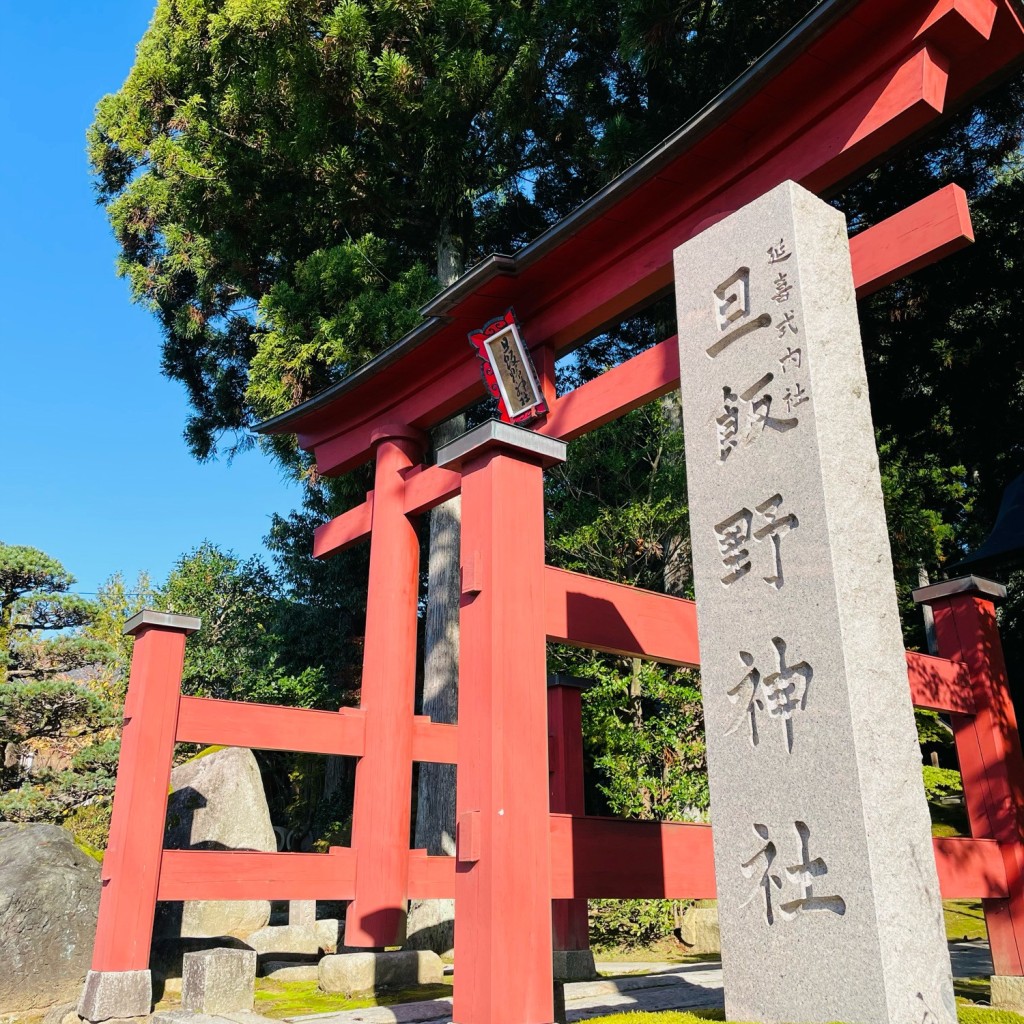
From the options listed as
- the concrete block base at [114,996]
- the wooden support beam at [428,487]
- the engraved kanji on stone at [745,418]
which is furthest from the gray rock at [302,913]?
the engraved kanji on stone at [745,418]

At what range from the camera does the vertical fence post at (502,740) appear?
3.50 metres

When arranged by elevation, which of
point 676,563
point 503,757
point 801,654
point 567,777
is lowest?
point 503,757

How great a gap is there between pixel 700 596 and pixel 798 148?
2.77 m

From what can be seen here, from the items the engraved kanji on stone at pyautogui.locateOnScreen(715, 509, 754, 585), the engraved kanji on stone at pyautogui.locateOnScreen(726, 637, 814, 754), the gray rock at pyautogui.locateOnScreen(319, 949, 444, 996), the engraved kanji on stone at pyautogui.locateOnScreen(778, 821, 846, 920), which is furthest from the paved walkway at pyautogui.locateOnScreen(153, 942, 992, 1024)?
the engraved kanji on stone at pyautogui.locateOnScreen(715, 509, 754, 585)

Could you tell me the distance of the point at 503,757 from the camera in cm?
373

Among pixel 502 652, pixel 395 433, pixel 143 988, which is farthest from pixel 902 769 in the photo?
pixel 395 433

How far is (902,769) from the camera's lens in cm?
318

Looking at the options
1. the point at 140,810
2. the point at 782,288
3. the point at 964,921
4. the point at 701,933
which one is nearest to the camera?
the point at 782,288

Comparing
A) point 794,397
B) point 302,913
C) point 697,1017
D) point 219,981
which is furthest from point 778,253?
point 302,913

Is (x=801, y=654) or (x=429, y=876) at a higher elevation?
(x=801, y=654)

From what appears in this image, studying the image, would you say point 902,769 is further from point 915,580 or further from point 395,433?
point 915,580

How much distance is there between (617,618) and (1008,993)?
2929 mm

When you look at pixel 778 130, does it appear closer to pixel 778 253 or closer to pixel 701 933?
pixel 778 253

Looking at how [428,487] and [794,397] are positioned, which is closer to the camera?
[794,397]
